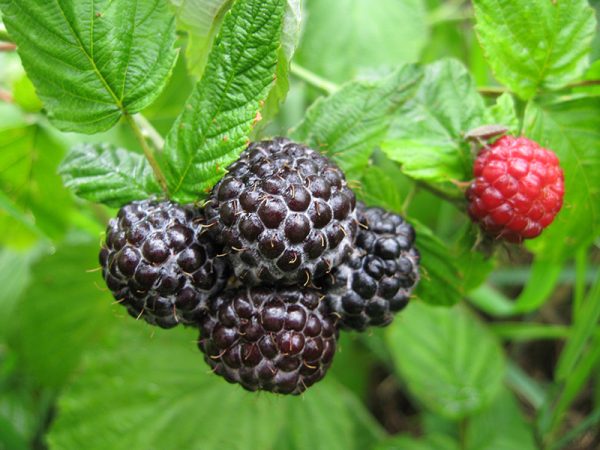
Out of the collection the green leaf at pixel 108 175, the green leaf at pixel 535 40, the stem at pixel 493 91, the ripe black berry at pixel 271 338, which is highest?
the green leaf at pixel 535 40

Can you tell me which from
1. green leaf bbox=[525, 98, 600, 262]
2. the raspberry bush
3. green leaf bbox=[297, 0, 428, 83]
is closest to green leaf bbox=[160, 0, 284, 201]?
the raspberry bush

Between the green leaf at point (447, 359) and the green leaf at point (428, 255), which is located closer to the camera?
the green leaf at point (428, 255)

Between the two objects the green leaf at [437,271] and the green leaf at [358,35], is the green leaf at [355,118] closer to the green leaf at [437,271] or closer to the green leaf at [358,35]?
the green leaf at [437,271]

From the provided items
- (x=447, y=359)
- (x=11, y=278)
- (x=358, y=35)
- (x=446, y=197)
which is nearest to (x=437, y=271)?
(x=446, y=197)

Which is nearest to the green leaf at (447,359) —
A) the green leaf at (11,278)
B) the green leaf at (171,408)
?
the green leaf at (171,408)

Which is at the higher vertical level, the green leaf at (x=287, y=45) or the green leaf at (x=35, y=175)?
the green leaf at (x=287, y=45)

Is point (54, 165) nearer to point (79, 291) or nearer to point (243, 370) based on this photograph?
point (79, 291)

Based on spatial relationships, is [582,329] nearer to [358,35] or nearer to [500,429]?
[500,429]
